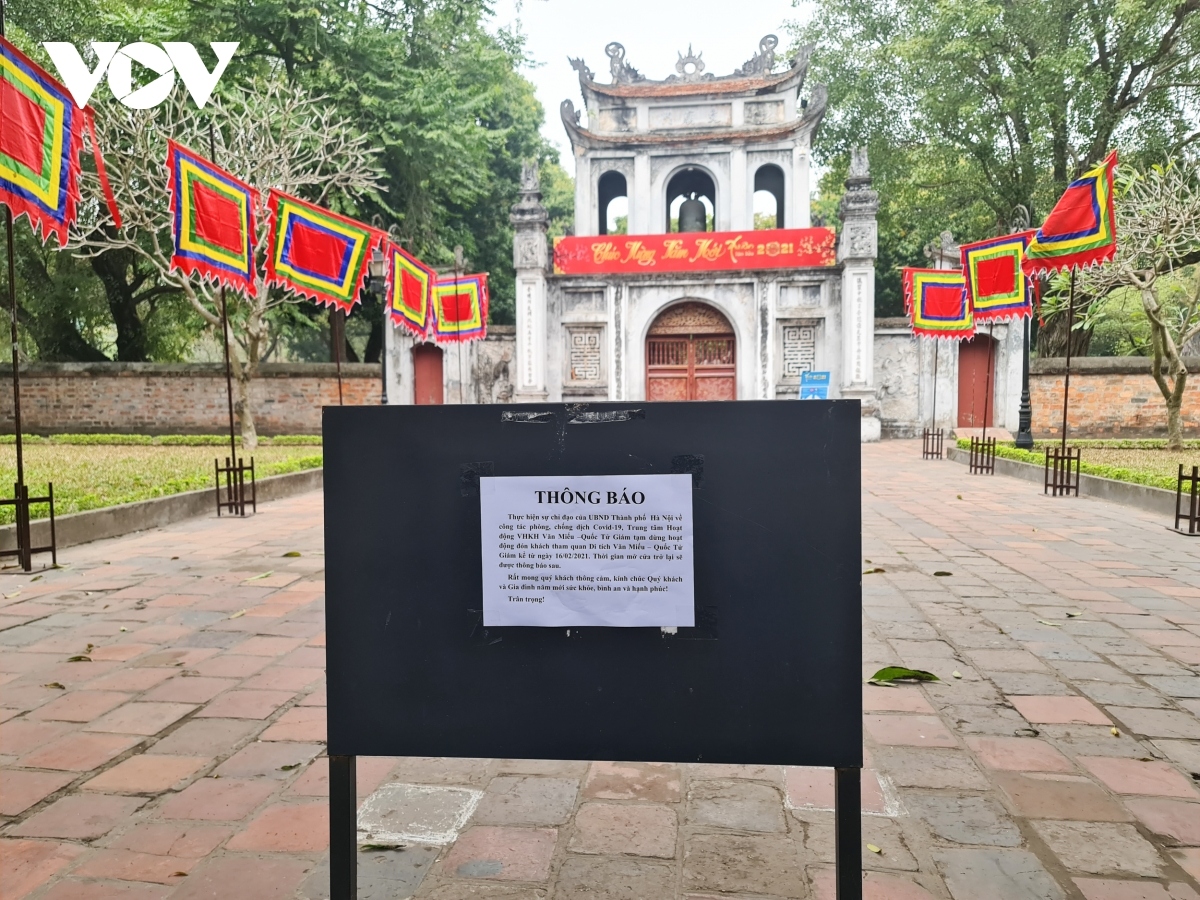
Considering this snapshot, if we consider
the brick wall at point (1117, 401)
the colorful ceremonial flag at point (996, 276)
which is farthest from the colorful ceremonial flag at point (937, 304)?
the brick wall at point (1117, 401)

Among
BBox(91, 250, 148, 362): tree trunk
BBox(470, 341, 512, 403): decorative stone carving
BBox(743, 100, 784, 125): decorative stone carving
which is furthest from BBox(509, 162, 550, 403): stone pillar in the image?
BBox(91, 250, 148, 362): tree trunk

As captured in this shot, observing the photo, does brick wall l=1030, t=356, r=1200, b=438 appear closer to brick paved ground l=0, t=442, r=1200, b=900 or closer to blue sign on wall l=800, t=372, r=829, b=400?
blue sign on wall l=800, t=372, r=829, b=400

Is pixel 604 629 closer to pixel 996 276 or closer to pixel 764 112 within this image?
pixel 996 276

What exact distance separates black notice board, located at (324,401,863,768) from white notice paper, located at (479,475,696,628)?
3 centimetres

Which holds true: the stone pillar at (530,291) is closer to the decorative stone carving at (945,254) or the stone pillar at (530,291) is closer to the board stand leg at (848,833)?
the decorative stone carving at (945,254)

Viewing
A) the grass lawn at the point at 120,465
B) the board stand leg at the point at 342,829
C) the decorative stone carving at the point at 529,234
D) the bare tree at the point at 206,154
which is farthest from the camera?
the decorative stone carving at the point at 529,234

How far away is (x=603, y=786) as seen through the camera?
2.60 metres

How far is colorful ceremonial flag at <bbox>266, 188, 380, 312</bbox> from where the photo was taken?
947 cm

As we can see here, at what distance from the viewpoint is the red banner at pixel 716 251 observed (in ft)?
67.6

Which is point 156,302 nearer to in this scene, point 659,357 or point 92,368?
point 92,368

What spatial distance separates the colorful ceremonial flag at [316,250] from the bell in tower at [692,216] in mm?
13941

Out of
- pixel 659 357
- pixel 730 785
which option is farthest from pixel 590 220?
pixel 730 785

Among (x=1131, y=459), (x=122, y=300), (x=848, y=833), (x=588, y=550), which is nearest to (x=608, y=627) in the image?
(x=588, y=550)

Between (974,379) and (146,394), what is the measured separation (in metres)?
20.8
